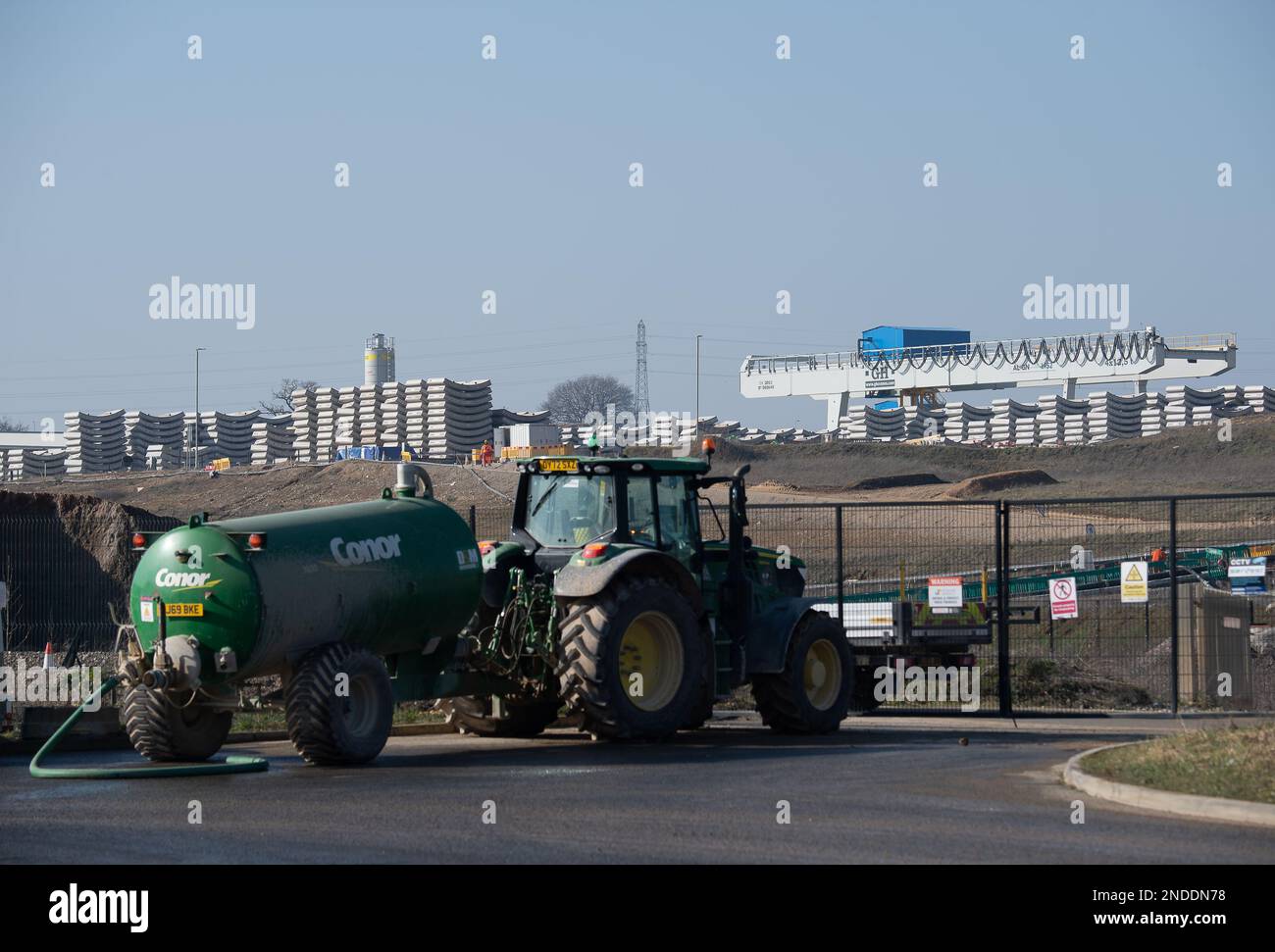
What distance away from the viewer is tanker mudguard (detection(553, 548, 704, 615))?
14.4 metres

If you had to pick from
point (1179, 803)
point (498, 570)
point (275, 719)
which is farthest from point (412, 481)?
point (1179, 803)

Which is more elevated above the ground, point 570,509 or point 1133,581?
point 570,509

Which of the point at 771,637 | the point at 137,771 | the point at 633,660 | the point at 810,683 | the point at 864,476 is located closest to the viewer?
the point at 137,771

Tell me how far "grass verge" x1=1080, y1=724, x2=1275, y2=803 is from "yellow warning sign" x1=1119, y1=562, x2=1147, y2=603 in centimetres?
685

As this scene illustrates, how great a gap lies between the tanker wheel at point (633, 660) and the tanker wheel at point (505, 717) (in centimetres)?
148

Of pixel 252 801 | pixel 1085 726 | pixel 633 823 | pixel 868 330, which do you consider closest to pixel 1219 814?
pixel 633 823

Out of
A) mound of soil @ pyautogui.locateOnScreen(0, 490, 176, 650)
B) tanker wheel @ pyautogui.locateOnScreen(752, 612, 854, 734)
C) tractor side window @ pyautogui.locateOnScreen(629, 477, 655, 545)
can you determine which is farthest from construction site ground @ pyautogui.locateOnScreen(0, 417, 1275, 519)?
tractor side window @ pyautogui.locateOnScreen(629, 477, 655, 545)

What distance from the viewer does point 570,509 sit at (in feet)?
52.1

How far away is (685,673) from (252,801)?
4944 millimetres

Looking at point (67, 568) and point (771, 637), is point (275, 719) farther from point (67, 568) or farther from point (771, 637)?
point (67, 568)

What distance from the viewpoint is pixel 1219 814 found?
10.3 metres

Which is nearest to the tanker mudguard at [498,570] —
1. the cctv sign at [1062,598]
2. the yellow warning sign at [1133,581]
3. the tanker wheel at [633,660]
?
the tanker wheel at [633,660]

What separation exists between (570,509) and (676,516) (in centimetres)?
103

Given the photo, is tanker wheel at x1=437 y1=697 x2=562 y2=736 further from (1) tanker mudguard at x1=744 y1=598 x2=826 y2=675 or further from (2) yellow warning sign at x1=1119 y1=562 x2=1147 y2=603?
(2) yellow warning sign at x1=1119 y1=562 x2=1147 y2=603
